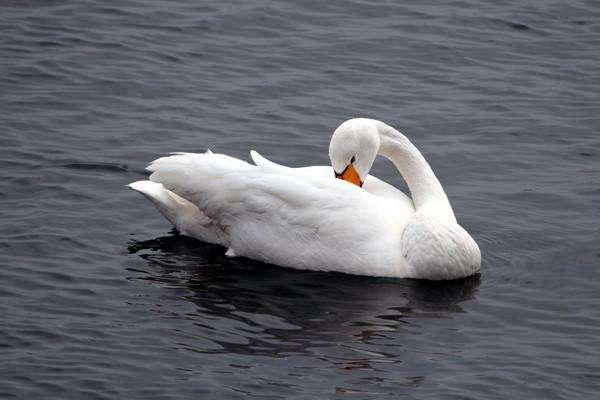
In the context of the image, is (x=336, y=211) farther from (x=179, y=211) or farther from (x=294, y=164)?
(x=294, y=164)

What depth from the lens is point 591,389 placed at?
968 cm

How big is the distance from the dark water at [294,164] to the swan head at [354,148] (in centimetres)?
89

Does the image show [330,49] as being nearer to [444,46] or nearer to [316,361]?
[444,46]

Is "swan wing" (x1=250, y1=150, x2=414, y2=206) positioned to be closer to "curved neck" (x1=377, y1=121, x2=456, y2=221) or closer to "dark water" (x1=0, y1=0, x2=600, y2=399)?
"curved neck" (x1=377, y1=121, x2=456, y2=221)

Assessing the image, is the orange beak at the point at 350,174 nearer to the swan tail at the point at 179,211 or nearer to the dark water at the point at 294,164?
the dark water at the point at 294,164

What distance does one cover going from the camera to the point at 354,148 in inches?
471

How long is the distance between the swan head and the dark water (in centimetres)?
89

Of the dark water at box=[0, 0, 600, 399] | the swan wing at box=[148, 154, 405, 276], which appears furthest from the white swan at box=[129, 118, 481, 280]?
the dark water at box=[0, 0, 600, 399]

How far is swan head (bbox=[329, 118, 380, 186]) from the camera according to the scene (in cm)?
1191

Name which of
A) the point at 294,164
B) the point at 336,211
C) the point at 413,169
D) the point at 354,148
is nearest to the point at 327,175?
the point at 354,148

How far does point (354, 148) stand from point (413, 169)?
0.78m

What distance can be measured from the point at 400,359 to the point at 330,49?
321 inches

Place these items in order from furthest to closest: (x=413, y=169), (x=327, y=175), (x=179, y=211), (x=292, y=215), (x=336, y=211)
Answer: (x=179, y=211) < (x=413, y=169) < (x=327, y=175) < (x=292, y=215) < (x=336, y=211)

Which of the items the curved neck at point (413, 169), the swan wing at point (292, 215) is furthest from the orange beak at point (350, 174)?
the curved neck at point (413, 169)
